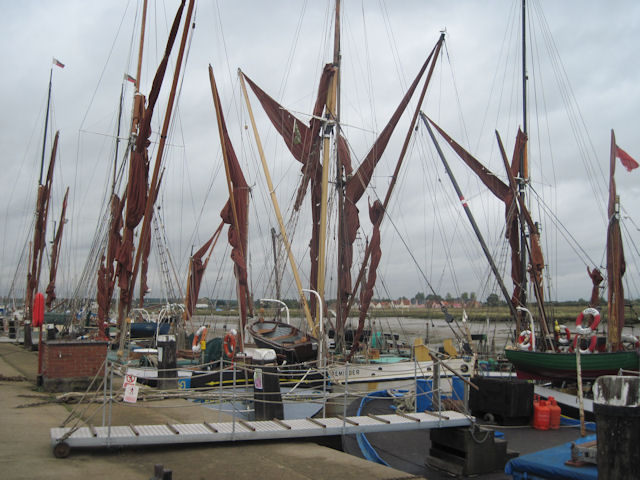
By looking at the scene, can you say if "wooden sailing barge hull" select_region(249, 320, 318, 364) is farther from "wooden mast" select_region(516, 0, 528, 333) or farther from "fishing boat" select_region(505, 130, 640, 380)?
"wooden mast" select_region(516, 0, 528, 333)

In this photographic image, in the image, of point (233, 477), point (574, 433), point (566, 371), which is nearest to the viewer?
point (233, 477)

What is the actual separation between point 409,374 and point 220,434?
12.5m

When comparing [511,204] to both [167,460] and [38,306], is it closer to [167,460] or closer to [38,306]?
[38,306]

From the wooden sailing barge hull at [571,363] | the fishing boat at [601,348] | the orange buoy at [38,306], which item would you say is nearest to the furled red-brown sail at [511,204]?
the fishing boat at [601,348]

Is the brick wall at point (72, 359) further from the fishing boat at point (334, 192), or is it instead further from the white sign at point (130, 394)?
the fishing boat at point (334, 192)

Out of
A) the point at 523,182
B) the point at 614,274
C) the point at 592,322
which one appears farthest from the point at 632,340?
the point at 523,182

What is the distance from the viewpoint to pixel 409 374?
2034 cm

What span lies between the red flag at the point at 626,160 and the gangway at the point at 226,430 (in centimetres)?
1914

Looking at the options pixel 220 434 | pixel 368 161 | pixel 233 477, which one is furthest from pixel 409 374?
pixel 233 477

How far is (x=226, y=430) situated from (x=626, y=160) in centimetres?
2310

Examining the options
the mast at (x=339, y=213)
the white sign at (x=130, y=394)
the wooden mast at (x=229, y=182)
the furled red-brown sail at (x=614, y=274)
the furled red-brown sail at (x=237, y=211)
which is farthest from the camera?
the mast at (x=339, y=213)

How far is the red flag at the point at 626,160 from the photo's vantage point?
25.5 m

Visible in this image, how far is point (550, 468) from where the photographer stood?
864cm

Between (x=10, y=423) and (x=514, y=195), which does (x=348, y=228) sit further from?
(x=10, y=423)
